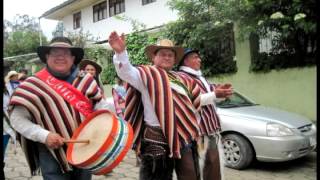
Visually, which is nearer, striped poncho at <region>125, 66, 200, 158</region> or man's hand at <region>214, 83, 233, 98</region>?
striped poncho at <region>125, 66, 200, 158</region>

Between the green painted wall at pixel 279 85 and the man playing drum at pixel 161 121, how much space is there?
744cm

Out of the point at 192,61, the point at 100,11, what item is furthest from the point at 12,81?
the point at 100,11

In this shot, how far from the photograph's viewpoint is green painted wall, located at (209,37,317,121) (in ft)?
35.7

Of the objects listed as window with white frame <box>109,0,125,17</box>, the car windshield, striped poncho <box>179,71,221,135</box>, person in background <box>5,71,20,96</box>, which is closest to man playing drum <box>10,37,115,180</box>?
striped poncho <box>179,71,221,135</box>

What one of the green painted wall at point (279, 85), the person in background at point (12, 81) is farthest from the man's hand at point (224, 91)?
the green painted wall at point (279, 85)

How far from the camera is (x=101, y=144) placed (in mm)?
2893

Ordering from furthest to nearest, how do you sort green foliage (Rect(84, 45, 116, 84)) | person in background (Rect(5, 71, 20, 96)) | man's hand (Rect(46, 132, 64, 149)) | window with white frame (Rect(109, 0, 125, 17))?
window with white frame (Rect(109, 0, 125, 17)), green foliage (Rect(84, 45, 116, 84)), person in background (Rect(5, 71, 20, 96)), man's hand (Rect(46, 132, 64, 149))

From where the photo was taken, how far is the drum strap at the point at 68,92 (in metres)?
3.18

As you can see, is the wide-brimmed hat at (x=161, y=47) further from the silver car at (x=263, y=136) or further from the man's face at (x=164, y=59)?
the silver car at (x=263, y=136)

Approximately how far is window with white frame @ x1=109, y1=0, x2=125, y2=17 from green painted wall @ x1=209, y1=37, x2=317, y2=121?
10234mm

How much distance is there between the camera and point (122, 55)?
3293 mm

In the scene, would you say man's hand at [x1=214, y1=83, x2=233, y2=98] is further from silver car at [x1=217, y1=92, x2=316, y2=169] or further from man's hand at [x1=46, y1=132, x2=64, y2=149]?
silver car at [x1=217, y1=92, x2=316, y2=169]

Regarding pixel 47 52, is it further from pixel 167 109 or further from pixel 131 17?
pixel 131 17

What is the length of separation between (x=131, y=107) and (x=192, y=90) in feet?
2.07
